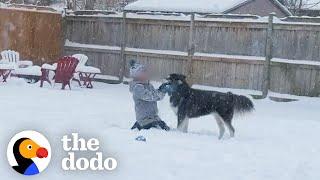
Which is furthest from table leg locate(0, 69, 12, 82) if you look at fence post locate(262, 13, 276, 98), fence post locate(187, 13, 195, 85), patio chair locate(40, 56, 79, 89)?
fence post locate(262, 13, 276, 98)

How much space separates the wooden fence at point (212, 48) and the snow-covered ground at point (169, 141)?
2.12 m

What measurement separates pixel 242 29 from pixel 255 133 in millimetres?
6467

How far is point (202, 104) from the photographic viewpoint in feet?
27.9

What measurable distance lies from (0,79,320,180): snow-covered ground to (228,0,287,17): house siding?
11907 millimetres

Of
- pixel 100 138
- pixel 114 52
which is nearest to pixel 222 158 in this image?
pixel 100 138

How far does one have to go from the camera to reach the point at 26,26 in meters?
18.1

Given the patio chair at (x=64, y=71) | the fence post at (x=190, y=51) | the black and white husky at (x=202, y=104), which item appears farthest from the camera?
the fence post at (x=190, y=51)

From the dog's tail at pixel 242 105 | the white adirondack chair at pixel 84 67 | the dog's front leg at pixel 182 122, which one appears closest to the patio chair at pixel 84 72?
the white adirondack chair at pixel 84 67

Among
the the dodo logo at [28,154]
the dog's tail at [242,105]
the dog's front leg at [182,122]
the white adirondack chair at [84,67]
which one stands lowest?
the white adirondack chair at [84,67]

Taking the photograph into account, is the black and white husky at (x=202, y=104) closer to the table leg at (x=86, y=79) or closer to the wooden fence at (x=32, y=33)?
the table leg at (x=86, y=79)

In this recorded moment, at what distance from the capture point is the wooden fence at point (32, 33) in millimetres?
17688

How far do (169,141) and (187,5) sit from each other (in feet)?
51.2

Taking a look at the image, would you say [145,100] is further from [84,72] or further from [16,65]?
[16,65]

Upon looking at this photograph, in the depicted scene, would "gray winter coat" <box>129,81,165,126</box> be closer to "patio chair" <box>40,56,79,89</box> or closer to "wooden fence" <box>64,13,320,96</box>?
"wooden fence" <box>64,13,320,96</box>
